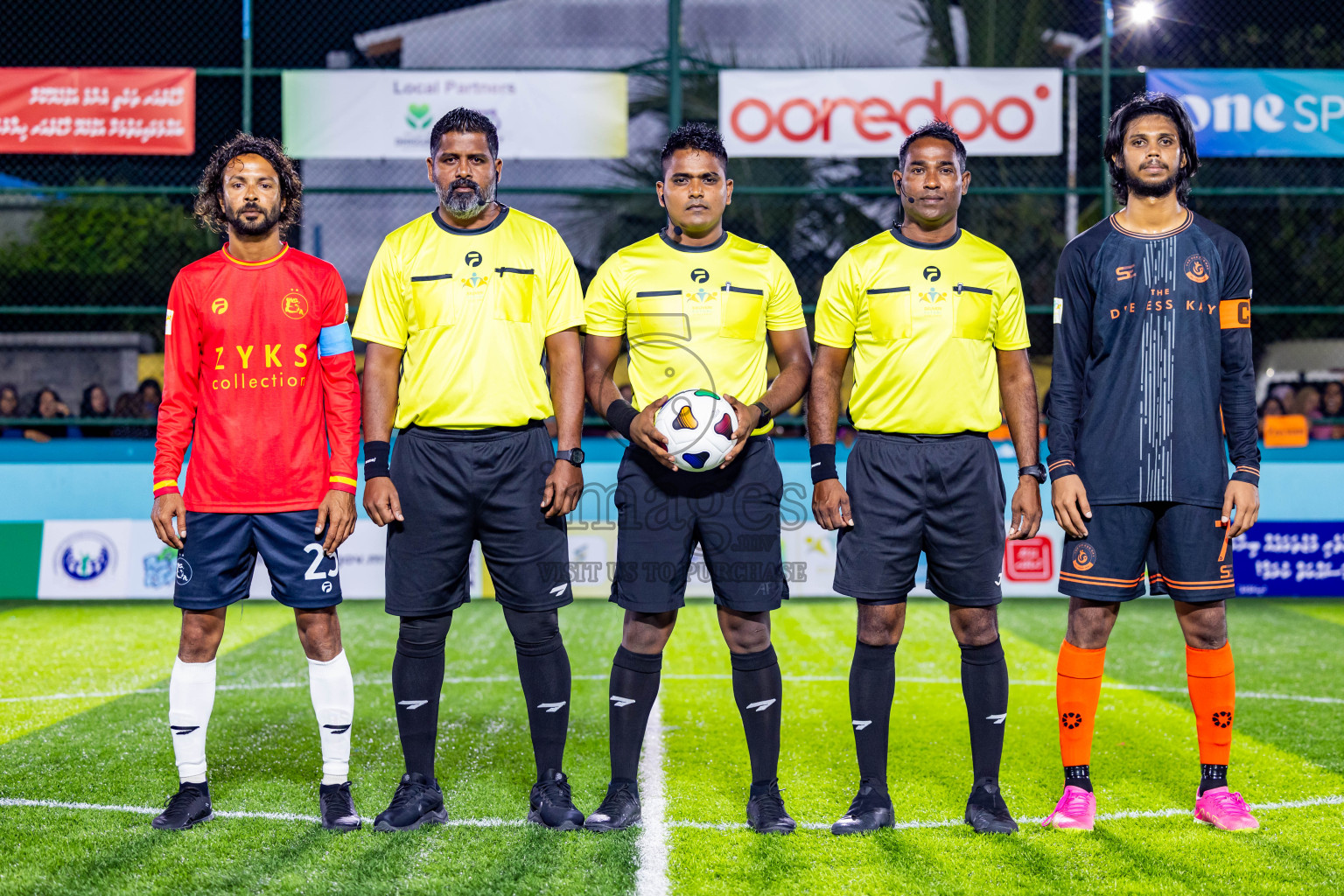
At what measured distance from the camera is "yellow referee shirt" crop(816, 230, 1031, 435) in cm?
349

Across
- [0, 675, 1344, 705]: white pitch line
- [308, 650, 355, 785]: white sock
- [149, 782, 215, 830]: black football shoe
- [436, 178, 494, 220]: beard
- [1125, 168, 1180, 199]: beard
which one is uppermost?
[1125, 168, 1180, 199]: beard

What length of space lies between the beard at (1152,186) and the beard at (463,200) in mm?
2039

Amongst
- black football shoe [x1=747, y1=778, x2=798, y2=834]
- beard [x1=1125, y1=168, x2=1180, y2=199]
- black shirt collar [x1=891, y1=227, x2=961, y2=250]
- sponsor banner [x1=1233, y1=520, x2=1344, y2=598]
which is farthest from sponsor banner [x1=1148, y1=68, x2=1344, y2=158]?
black football shoe [x1=747, y1=778, x2=798, y2=834]

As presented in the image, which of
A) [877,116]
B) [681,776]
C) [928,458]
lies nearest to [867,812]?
[681,776]

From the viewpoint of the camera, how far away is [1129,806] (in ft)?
12.3

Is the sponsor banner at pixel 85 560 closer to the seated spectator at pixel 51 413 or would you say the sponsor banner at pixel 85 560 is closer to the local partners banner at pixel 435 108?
the seated spectator at pixel 51 413

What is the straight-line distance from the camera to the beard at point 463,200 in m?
3.49

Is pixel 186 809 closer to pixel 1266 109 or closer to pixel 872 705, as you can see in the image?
pixel 872 705

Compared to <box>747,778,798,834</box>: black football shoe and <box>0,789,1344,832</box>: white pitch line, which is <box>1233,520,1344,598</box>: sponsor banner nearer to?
<box>0,789,1344,832</box>: white pitch line

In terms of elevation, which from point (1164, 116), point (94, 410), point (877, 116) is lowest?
point (94, 410)

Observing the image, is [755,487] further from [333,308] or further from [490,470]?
[333,308]

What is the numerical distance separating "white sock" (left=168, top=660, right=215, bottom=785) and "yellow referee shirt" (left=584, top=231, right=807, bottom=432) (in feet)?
5.30

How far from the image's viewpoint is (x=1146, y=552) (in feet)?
11.6

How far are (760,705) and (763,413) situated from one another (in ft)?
2.96
